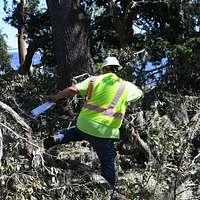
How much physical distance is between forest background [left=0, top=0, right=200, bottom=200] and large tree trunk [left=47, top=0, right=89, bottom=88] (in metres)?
0.02

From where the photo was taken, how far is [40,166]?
4.77 m

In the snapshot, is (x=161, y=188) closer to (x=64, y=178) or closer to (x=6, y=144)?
(x=64, y=178)

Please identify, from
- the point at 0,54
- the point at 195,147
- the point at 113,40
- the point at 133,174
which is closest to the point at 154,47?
the point at 113,40

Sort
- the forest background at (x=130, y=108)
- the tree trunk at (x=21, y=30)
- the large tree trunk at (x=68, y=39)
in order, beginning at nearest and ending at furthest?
the forest background at (x=130, y=108) < the large tree trunk at (x=68, y=39) < the tree trunk at (x=21, y=30)

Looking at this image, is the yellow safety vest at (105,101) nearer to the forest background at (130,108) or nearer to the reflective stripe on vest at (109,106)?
the reflective stripe on vest at (109,106)

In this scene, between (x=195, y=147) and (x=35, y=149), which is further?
(x=195, y=147)

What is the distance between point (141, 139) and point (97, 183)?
4.47ft

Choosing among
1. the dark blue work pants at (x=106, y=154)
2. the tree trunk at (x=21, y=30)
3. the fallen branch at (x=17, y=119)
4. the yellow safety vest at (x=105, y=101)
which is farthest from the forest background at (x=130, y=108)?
the tree trunk at (x=21, y=30)

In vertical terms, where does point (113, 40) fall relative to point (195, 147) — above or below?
above

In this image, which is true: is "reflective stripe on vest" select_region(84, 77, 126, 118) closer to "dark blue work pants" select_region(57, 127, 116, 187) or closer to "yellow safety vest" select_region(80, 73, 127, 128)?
"yellow safety vest" select_region(80, 73, 127, 128)

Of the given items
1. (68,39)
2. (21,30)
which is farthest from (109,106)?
(21,30)

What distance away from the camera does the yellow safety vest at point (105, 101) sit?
4988mm

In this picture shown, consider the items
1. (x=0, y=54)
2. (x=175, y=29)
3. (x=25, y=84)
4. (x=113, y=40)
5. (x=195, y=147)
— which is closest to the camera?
(x=195, y=147)

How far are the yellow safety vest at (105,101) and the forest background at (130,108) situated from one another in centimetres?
54
